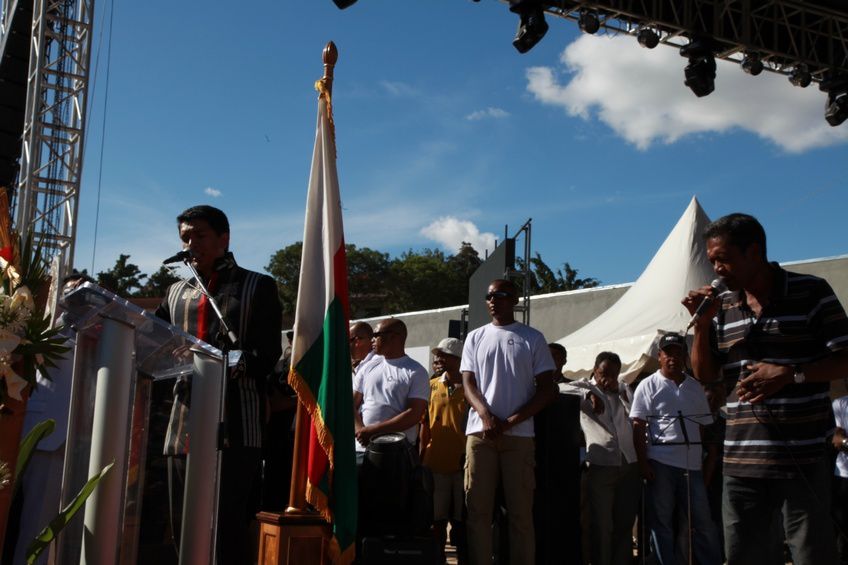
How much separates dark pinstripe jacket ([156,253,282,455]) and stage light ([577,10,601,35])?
23.8ft

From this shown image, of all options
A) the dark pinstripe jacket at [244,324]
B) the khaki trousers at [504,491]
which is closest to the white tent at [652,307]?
the khaki trousers at [504,491]

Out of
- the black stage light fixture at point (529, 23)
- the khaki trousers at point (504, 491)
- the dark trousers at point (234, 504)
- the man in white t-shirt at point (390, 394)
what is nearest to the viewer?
the dark trousers at point (234, 504)

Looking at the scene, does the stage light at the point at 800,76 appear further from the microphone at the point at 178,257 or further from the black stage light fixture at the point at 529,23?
the microphone at the point at 178,257

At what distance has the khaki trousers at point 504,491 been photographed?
610 centimetres

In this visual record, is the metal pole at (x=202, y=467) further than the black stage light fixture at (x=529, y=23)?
No

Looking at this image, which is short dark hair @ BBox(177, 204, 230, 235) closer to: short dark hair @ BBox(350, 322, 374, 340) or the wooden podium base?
the wooden podium base

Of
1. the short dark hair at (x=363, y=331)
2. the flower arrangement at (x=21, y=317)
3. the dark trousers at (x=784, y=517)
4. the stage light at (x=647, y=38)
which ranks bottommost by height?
the dark trousers at (x=784, y=517)

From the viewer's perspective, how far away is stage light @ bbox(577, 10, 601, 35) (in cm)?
1021

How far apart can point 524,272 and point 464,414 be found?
4068 mm

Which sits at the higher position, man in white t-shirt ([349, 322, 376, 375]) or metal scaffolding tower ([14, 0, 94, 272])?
metal scaffolding tower ([14, 0, 94, 272])

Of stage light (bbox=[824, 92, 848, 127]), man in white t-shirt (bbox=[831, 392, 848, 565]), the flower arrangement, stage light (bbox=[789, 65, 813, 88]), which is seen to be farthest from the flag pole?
stage light (bbox=[824, 92, 848, 127])

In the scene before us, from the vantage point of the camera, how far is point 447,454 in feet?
25.8

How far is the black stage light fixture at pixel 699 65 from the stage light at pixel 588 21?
4.53 ft

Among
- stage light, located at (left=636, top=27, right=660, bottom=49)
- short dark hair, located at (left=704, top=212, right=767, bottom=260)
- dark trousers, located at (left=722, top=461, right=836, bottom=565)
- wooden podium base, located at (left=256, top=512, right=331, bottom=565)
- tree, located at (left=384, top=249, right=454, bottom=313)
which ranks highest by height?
tree, located at (left=384, top=249, right=454, bottom=313)
